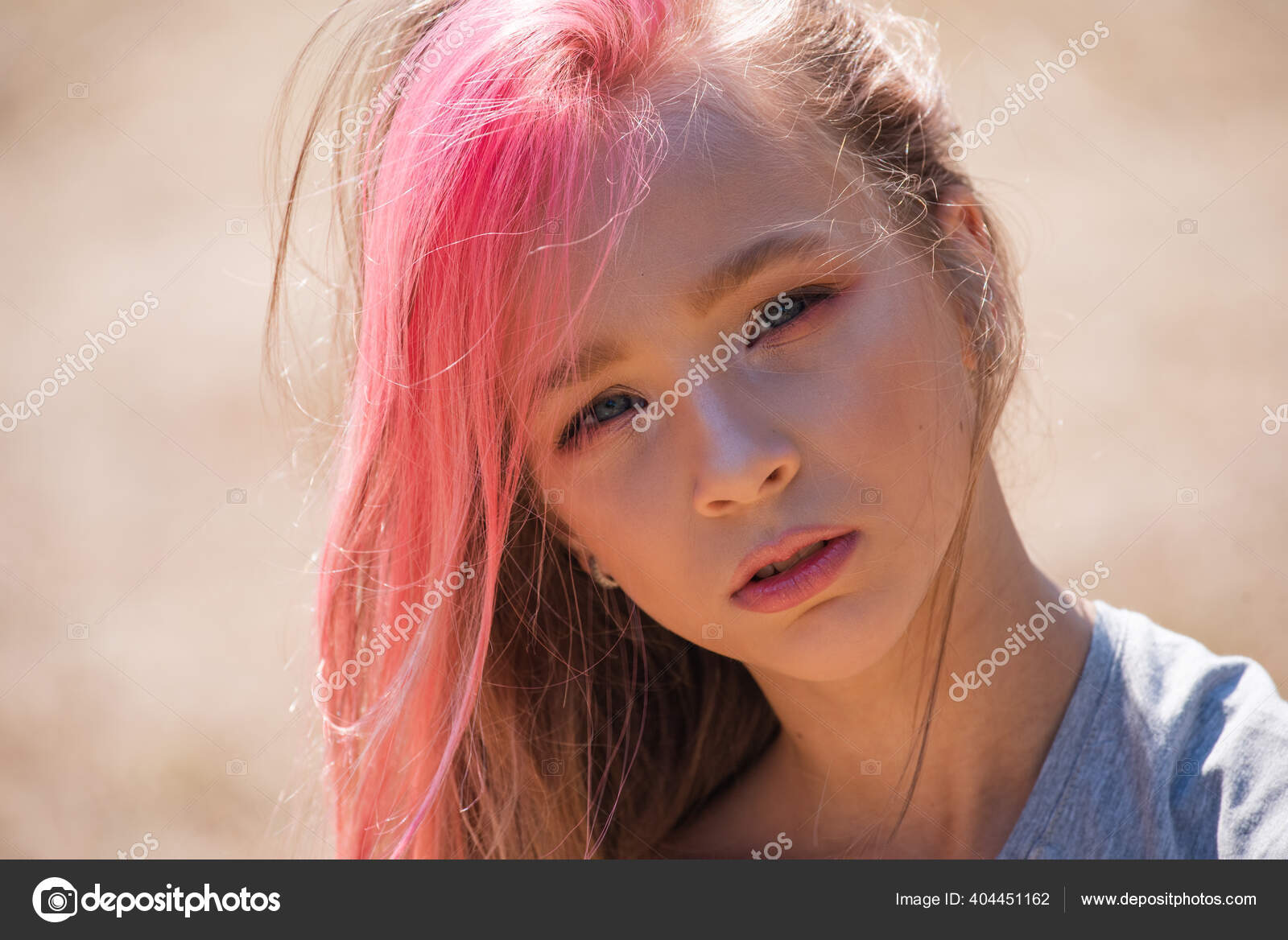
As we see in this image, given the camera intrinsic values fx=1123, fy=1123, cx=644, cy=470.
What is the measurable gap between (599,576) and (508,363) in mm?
357

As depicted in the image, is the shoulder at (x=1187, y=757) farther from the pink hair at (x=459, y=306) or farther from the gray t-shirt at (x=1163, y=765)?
the pink hair at (x=459, y=306)

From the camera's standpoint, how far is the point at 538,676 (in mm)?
1646

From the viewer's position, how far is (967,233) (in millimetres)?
1494

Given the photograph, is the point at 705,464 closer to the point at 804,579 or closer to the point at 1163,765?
the point at 804,579

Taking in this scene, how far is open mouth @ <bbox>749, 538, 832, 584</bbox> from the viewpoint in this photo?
1.27 m

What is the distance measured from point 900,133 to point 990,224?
0.18m

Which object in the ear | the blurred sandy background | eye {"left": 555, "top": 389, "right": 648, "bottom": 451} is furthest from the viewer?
the blurred sandy background

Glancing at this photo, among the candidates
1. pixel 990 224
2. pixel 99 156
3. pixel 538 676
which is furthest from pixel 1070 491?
pixel 99 156

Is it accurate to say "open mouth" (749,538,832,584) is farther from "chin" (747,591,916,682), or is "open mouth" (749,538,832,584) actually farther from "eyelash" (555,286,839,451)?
"eyelash" (555,286,839,451)

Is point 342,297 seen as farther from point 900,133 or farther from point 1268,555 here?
point 1268,555

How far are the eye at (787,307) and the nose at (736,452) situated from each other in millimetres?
89
